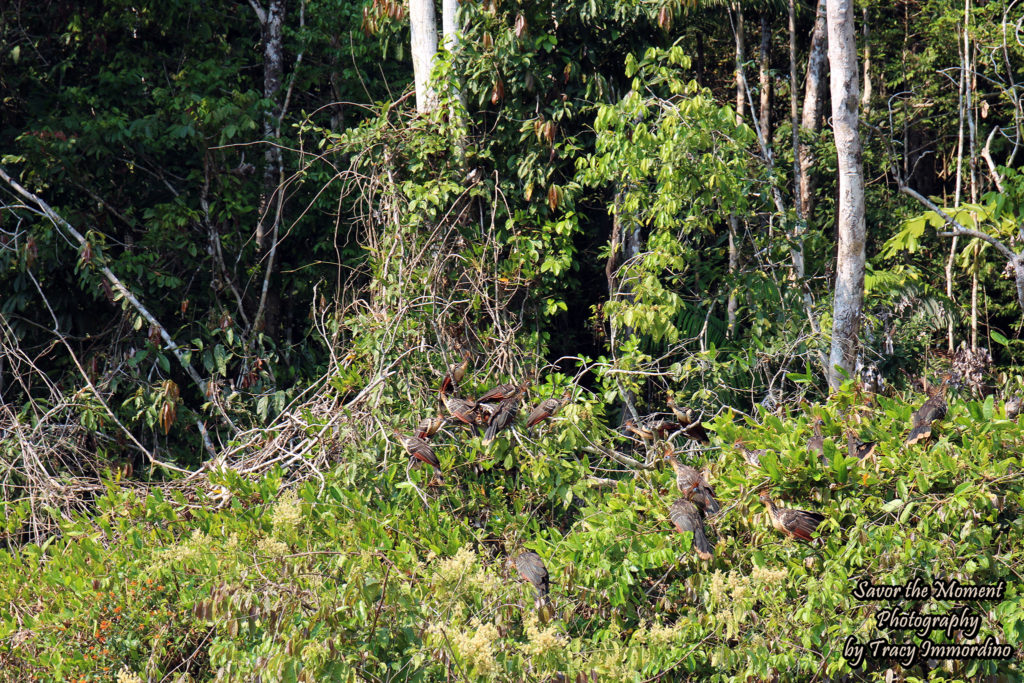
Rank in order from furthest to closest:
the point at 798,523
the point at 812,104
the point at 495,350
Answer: the point at 812,104
the point at 495,350
the point at 798,523

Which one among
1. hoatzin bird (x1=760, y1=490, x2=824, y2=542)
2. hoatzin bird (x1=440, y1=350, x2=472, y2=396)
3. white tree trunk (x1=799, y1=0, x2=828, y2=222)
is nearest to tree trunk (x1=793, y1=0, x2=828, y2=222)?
white tree trunk (x1=799, y1=0, x2=828, y2=222)

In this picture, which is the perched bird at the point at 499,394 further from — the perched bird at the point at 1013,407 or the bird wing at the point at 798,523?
the perched bird at the point at 1013,407

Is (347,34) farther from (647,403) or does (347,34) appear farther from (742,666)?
(742,666)

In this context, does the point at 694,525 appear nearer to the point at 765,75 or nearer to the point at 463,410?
the point at 463,410

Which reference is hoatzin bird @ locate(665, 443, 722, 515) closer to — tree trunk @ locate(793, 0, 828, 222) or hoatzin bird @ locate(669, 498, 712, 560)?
hoatzin bird @ locate(669, 498, 712, 560)

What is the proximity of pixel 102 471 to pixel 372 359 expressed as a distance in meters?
2.11

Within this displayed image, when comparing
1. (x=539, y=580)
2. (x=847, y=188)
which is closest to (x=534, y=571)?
(x=539, y=580)

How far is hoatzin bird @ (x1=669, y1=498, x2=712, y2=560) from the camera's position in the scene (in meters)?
3.65

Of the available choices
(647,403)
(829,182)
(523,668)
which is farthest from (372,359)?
(829,182)

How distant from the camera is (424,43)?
260 inches

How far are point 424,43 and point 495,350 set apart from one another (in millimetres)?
2497

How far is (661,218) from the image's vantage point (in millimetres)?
5758

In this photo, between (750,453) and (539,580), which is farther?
(750,453)

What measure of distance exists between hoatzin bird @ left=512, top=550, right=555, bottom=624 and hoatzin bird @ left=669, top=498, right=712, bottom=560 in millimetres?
603
